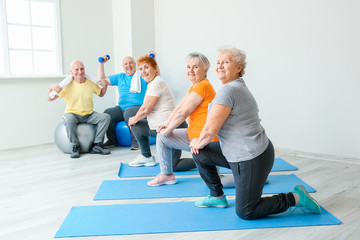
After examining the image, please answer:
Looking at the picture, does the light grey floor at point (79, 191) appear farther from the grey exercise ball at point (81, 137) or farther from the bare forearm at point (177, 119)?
the bare forearm at point (177, 119)

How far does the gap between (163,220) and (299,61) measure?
251 centimetres

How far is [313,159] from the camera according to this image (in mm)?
→ 3889

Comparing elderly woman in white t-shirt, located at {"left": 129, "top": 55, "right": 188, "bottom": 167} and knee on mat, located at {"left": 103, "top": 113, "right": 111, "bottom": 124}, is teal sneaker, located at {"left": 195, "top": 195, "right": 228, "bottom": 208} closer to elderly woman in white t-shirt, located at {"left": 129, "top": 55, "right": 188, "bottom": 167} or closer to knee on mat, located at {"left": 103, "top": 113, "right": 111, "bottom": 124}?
elderly woman in white t-shirt, located at {"left": 129, "top": 55, "right": 188, "bottom": 167}

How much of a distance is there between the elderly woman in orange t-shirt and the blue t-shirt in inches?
70.2

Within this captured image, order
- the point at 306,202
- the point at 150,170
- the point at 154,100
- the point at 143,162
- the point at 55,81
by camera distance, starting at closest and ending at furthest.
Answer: the point at 306,202
the point at 154,100
the point at 150,170
the point at 143,162
the point at 55,81

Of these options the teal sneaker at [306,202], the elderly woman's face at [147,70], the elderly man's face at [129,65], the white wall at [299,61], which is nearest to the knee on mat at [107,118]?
the elderly man's face at [129,65]

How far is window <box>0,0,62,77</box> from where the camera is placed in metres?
4.52

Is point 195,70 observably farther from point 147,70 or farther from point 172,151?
point 172,151

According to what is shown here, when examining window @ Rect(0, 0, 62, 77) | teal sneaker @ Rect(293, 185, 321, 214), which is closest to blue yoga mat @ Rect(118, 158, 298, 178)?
teal sneaker @ Rect(293, 185, 321, 214)

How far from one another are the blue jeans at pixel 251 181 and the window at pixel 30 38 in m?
3.27

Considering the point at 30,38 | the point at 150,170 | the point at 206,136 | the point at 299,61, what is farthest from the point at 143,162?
the point at 30,38

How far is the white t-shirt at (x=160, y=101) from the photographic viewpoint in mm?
3221

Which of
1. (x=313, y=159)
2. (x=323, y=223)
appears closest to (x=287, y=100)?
(x=313, y=159)

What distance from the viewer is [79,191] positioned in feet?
9.64
